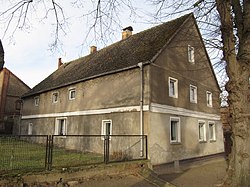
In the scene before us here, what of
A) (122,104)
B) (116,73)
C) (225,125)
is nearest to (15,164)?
(122,104)

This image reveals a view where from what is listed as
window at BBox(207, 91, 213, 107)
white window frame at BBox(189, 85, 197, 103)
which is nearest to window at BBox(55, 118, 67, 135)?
white window frame at BBox(189, 85, 197, 103)

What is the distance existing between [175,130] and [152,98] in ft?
10.6

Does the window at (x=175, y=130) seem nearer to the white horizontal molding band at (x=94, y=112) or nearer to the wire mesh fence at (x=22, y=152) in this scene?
the white horizontal molding band at (x=94, y=112)

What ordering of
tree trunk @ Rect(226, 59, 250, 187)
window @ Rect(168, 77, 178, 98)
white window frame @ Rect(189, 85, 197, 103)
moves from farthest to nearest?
white window frame @ Rect(189, 85, 197, 103), window @ Rect(168, 77, 178, 98), tree trunk @ Rect(226, 59, 250, 187)

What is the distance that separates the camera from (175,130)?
15.2m

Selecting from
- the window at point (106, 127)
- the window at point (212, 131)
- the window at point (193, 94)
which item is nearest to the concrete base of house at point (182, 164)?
the window at point (212, 131)

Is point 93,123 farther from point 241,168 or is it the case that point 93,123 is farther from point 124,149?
point 241,168

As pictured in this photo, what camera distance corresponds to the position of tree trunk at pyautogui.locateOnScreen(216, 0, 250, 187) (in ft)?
26.5

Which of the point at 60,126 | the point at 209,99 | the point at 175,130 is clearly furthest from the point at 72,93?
the point at 209,99

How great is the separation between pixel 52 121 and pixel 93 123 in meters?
5.58

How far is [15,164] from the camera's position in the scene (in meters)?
8.42

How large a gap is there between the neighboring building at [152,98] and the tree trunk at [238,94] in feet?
12.0

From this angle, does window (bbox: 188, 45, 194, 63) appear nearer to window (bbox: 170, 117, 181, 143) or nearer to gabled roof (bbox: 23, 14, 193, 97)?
gabled roof (bbox: 23, 14, 193, 97)

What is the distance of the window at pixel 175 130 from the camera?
1484 cm
